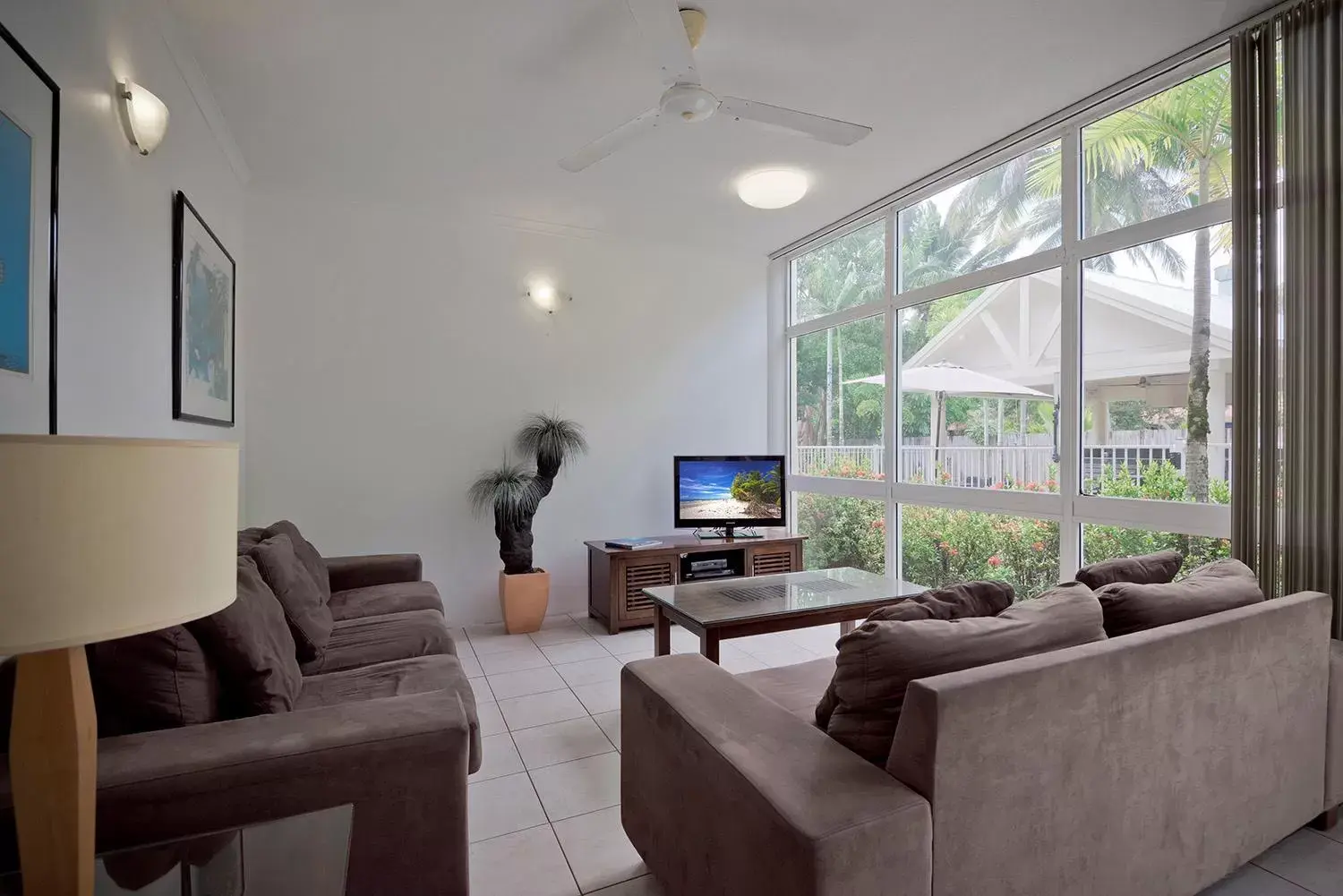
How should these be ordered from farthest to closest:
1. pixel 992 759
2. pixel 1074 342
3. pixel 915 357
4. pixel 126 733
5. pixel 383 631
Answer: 1. pixel 915 357
2. pixel 1074 342
3. pixel 383 631
4. pixel 126 733
5. pixel 992 759

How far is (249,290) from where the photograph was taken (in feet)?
13.4

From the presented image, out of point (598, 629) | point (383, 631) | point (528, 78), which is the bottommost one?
point (598, 629)

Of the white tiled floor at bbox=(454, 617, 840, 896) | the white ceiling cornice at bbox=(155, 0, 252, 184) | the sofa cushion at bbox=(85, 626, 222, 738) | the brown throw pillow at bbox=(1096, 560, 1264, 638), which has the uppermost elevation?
the white ceiling cornice at bbox=(155, 0, 252, 184)

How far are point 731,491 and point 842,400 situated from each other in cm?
108

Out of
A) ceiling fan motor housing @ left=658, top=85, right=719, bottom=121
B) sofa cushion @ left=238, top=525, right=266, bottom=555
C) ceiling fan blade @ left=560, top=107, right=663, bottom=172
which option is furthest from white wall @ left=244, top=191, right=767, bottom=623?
ceiling fan motor housing @ left=658, top=85, right=719, bottom=121

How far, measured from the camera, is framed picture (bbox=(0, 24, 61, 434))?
1403mm

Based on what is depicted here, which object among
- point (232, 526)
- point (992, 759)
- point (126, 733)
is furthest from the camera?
point (126, 733)

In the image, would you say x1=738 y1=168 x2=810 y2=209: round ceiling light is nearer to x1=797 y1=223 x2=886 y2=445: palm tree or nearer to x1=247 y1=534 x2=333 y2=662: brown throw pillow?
x1=797 y1=223 x2=886 y2=445: palm tree

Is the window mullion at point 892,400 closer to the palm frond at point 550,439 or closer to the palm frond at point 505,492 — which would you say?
the palm frond at point 550,439

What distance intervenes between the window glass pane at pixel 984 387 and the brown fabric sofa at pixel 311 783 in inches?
127

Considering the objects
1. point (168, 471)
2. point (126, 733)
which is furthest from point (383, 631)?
point (168, 471)

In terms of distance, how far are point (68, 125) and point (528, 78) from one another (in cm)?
170

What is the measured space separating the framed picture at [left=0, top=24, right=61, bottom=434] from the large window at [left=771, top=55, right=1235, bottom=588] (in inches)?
151

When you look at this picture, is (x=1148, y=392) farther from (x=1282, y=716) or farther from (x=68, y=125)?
(x=68, y=125)
